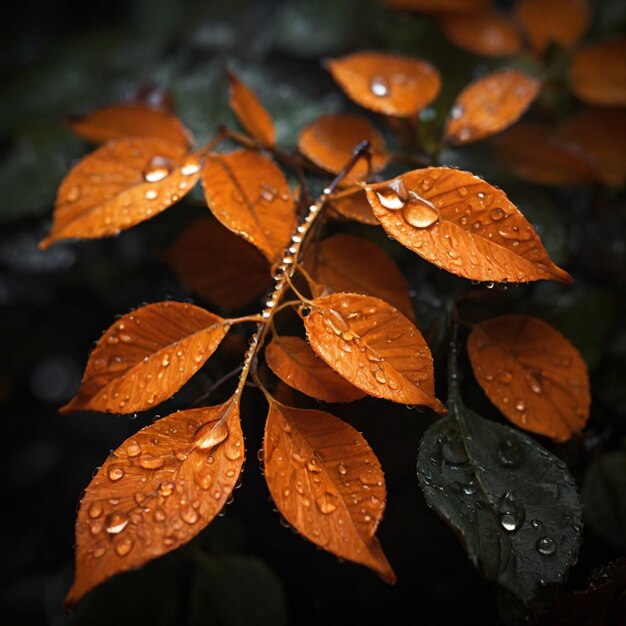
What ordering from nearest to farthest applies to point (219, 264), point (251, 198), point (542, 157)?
point (251, 198) → point (219, 264) → point (542, 157)

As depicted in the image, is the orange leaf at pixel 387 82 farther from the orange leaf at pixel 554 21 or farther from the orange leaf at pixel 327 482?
the orange leaf at pixel 327 482

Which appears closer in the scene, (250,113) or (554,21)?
(250,113)

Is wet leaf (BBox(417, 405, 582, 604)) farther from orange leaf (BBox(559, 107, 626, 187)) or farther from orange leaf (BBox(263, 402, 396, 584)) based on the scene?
orange leaf (BBox(559, 107, 626, 187))

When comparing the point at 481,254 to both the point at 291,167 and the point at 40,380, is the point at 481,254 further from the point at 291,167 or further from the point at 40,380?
the point at 40,380

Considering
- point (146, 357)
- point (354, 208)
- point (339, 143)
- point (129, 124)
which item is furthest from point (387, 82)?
point (146, 357)

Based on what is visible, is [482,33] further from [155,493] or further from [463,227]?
[155,493]

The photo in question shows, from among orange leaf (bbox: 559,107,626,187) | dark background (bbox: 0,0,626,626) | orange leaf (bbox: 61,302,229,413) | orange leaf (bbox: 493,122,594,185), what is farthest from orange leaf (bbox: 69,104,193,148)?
orange leaf (bbox: 559,107,626,187)

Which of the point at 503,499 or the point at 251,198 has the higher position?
the point at 251,198
